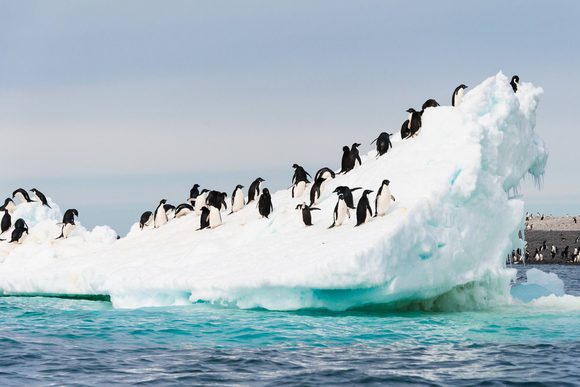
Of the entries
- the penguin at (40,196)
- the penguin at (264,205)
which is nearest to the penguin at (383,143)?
the penguin at (264,205)

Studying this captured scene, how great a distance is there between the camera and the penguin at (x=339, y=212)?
20.9 meters

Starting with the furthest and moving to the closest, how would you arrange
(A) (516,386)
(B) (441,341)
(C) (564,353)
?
(B) (441,341)
(C) (564,353)
(A) (516,386)

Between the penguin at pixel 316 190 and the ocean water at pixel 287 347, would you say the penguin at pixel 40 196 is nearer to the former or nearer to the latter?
the penguin at pixel 316 190

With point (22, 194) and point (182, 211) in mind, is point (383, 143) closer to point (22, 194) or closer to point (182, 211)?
point (182, 211)

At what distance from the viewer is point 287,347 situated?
14.5 meters

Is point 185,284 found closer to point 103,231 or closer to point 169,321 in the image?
point 169,321

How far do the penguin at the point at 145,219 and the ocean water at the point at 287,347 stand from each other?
34.5 ft

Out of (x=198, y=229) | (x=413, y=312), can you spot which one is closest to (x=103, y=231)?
(x=198, y=229)

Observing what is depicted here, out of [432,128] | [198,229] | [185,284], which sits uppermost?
[432,128]

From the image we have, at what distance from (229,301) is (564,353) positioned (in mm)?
7831

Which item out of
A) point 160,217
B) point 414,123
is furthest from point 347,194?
point 160,217

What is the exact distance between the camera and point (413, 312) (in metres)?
19.6

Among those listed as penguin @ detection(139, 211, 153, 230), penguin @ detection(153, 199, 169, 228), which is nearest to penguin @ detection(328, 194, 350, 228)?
penguin @ detection(153, 199, 169, 228)

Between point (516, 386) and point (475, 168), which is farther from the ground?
point (475, 168)
